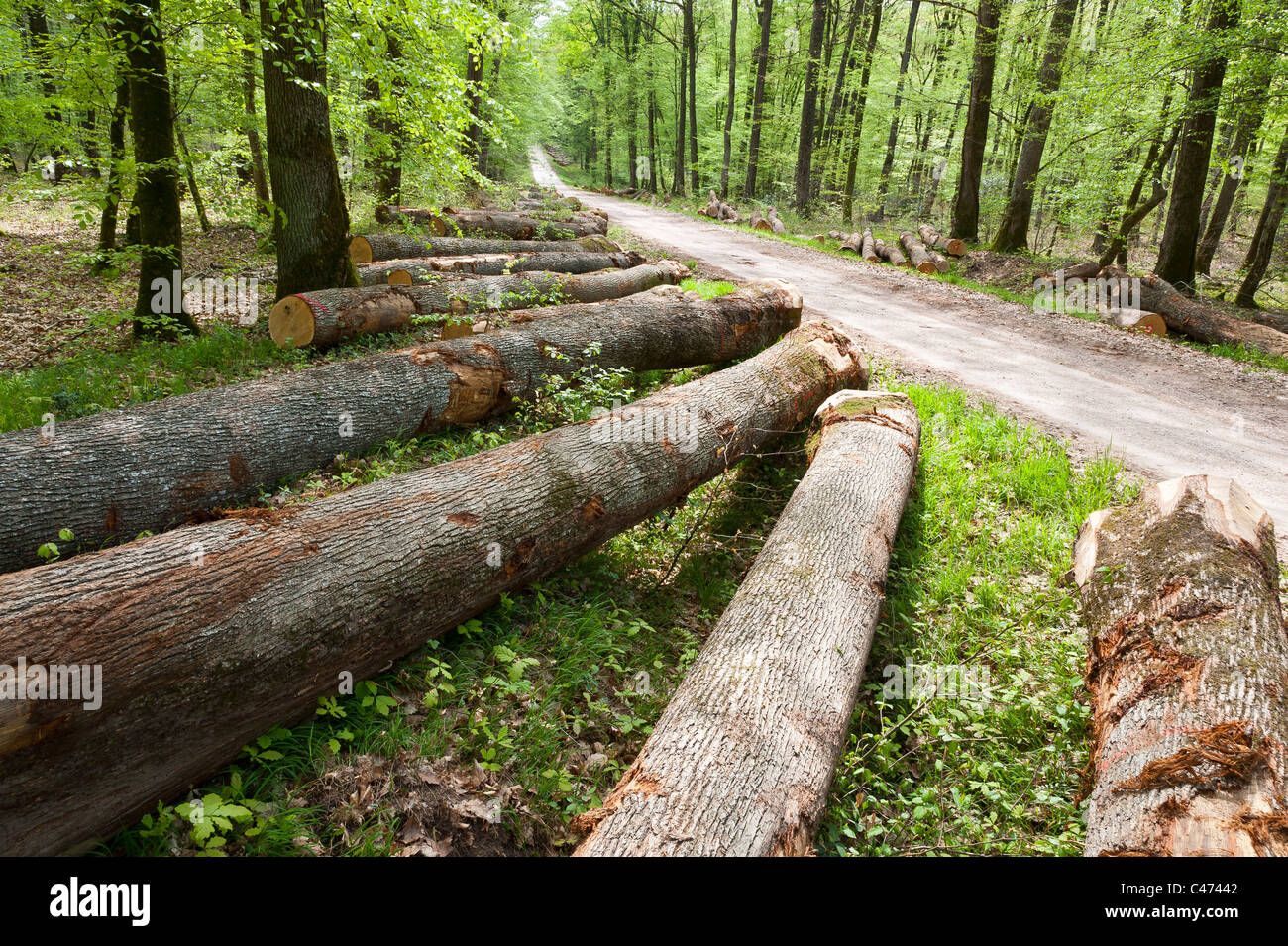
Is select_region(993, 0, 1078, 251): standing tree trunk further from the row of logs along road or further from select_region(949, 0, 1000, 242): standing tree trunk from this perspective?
the row of logs along road

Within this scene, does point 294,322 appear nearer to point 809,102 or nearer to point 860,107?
point 809,102

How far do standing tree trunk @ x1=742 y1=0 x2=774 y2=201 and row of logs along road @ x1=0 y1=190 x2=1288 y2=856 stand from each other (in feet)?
82.8

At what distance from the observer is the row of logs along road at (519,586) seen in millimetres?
2254

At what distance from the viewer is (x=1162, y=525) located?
13.1ft

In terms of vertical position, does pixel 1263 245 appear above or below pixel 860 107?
below

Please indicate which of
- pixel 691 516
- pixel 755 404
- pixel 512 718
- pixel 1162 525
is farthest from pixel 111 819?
pixel 1162 525

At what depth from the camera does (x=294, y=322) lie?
279 inches

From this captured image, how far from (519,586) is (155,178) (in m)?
7.28

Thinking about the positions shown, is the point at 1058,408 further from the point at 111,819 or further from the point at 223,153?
the point at 223,153

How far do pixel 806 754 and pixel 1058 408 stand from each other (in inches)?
260

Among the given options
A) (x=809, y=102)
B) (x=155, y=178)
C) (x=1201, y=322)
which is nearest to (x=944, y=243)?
(x=809, y=102)

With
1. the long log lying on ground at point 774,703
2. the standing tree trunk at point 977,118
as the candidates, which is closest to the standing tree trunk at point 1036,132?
the standing tree trunk at point 977,118

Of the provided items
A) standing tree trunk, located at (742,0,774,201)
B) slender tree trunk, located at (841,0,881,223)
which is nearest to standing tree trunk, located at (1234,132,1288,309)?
slender tree trunk, located at (841,0,881,223)

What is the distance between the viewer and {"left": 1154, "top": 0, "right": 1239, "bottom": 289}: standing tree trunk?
10312 millimetres
